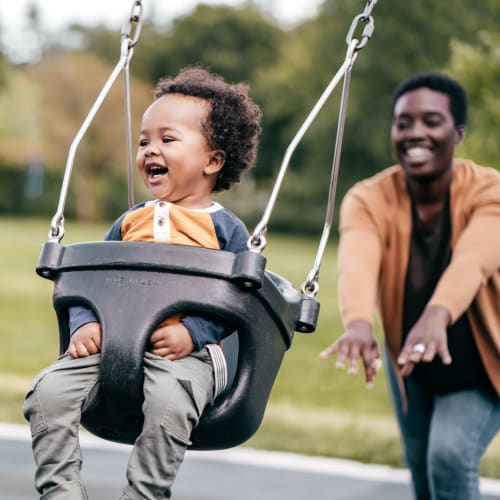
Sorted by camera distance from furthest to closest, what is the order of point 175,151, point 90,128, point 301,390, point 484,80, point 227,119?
point 90,128, point 484,80, point 301,390, point 227,119, point 175,151

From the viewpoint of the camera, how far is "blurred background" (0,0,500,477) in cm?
3475

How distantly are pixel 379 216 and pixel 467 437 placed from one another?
80 cm

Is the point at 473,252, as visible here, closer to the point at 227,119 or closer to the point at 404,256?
the point at 404,256

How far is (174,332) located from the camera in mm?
2324

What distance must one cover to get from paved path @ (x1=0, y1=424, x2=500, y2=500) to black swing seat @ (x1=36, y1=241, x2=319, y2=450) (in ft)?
9.30

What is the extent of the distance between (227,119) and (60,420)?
0.91 meters

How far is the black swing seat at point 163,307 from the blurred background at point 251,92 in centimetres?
1296

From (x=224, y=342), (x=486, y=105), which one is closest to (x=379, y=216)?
(x=224, y=342)

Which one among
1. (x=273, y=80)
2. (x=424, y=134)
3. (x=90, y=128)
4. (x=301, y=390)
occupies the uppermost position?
(x=273, y=80)

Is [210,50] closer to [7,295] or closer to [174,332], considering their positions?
[7,295]

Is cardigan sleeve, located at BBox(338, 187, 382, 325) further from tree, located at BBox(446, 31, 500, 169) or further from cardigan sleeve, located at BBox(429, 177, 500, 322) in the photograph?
tree, located at BBox(446, 31, 500, 169)

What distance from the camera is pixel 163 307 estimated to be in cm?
229

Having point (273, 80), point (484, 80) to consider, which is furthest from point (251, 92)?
point (484, 80)

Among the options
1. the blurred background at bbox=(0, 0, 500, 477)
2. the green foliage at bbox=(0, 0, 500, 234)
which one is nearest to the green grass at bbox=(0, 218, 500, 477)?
the blurred background at bbox=(0, 0, 500, 477)
